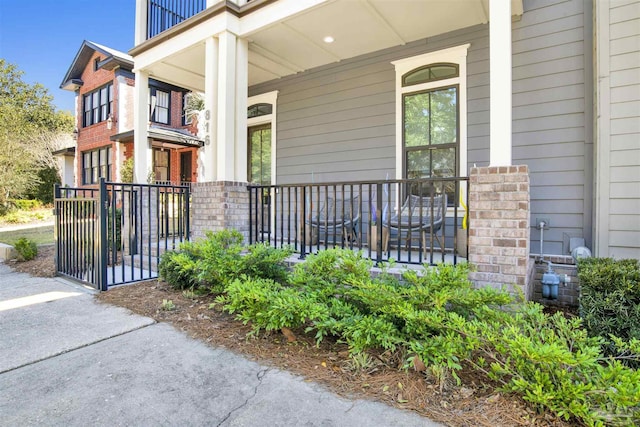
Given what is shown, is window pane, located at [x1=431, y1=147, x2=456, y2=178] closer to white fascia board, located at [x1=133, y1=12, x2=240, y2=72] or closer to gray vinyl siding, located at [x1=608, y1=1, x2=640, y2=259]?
gray vinyl siding, located at [x1=608, y1=1, x2=640, y2=259]

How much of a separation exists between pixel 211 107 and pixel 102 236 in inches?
84.2

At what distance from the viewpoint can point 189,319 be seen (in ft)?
10.4

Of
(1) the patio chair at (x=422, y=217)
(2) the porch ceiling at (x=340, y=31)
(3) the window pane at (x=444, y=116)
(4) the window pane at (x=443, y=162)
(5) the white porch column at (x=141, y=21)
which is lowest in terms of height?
(1) the patio chair at (x=422, y=217)

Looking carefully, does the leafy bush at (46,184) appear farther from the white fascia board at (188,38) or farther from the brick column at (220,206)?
the brick column at (220,206)

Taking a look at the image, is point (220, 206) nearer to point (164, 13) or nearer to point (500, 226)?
point (500, 226)

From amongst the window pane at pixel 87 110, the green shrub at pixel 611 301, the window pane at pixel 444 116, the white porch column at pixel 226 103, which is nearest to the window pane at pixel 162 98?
the window pane at pixel 87 110

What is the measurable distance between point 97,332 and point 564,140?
5041 millimetres

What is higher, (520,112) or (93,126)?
(93,126)

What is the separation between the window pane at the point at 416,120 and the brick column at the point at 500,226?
6.11ft

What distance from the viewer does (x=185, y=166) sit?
46.5 ft

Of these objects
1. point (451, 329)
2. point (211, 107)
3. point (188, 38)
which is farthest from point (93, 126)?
point (451, 329)

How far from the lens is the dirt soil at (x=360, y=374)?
177cm

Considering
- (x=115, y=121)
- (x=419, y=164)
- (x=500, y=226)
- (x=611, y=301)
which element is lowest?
(x=611, y=301)

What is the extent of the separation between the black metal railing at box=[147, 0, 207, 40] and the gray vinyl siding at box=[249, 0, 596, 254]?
7.63 feet
